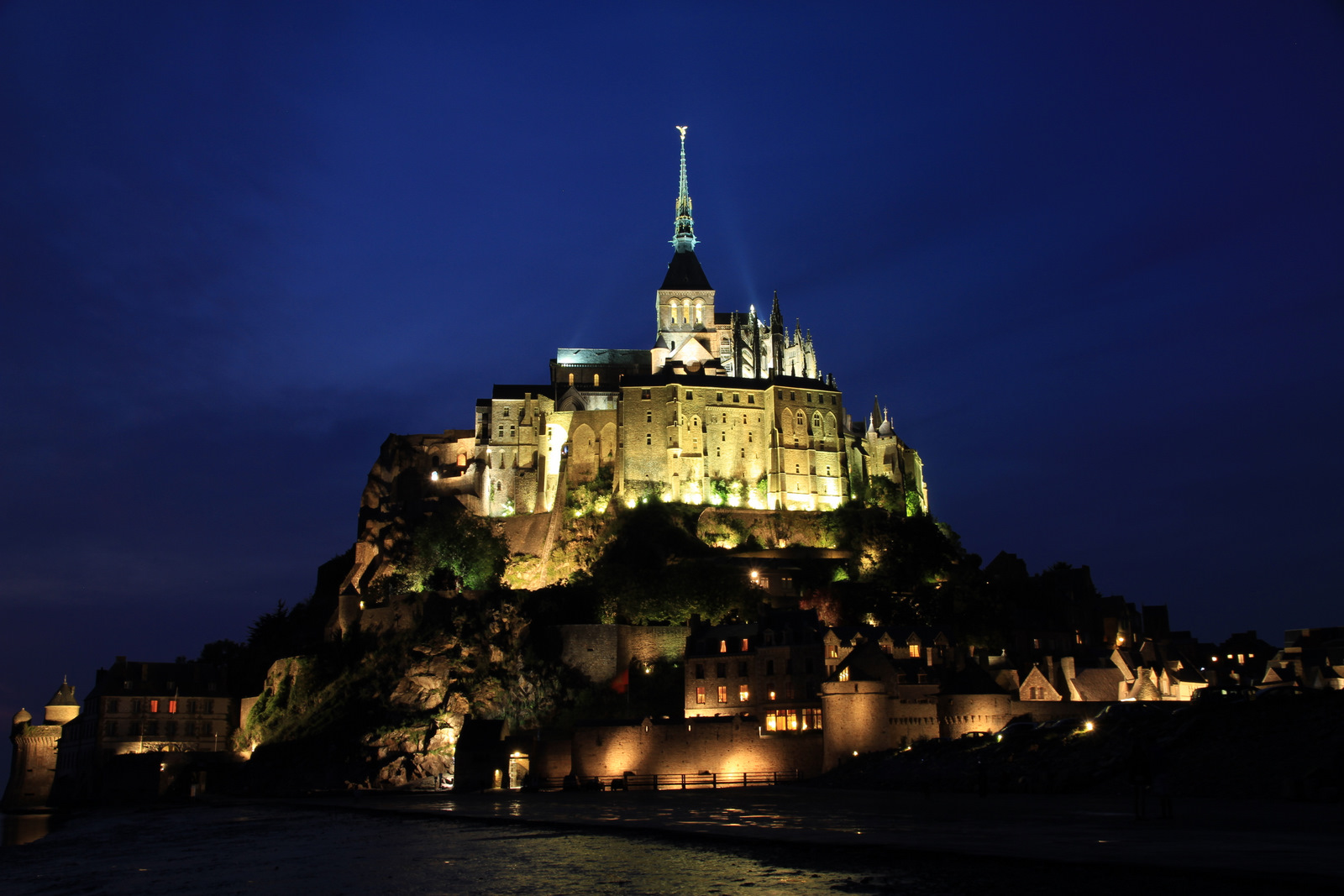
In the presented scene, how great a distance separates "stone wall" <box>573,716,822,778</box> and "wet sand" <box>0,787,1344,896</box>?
10865 mm

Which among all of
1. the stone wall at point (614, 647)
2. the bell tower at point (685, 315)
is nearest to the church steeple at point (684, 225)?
the bell tower at point (685, 315)

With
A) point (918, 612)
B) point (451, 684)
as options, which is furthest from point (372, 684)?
point (918, 612)

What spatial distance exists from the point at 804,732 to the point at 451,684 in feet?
70.7

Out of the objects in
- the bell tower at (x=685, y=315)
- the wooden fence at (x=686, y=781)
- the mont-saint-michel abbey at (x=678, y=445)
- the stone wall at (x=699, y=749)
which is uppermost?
the bell tower at (x=685, y=315)

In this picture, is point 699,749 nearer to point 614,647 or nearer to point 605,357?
point 614,647

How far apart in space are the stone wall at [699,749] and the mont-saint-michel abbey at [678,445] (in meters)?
41.3

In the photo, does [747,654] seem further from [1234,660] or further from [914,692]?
[1234,660]

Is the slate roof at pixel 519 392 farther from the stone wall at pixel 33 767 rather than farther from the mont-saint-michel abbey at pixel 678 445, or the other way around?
the stone wall at pixel 33 767

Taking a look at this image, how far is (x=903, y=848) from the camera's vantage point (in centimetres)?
1869

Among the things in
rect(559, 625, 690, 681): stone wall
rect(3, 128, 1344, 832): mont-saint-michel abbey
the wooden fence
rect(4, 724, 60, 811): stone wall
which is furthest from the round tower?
rect(4, 724, 60, 811): stone wall

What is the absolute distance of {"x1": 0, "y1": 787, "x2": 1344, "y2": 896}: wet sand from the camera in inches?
629

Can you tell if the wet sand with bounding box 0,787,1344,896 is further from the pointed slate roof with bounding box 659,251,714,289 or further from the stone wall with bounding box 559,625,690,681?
the pointed slate roof with bounding box 659,251,714,289

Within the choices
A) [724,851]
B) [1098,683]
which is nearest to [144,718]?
[1098,683]

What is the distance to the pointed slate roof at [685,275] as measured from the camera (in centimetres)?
11131
